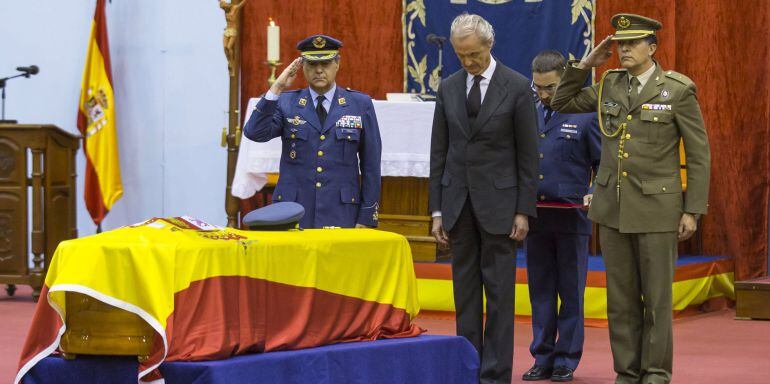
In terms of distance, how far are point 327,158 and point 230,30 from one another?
3421 mm

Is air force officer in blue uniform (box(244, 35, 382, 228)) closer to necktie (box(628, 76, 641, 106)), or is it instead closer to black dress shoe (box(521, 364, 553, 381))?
black dress shoe (box(521, 364, 553, 381))

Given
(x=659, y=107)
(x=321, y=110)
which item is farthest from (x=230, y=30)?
(x=659, y=107)

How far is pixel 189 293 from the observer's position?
11.2 feet

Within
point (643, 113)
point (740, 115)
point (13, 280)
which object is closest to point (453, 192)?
point (643, 113)

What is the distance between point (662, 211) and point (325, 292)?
1209mm

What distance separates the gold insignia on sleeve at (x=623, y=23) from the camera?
414 cm

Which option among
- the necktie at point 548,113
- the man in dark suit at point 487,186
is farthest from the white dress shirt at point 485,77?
the necktie at point 548,113

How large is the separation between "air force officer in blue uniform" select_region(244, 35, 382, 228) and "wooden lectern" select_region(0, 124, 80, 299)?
297 cm

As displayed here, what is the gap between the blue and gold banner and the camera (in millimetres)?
7520

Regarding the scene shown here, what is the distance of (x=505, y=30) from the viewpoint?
25.3 ft

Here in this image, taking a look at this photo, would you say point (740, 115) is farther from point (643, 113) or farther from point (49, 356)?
point (49, 356)

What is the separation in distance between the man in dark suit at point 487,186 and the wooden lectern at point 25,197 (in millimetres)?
3616

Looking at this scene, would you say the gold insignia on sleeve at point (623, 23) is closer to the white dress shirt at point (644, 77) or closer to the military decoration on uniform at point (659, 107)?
the white dress shirt at point (644, 77)

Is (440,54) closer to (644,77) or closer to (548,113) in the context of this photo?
(548,113)
